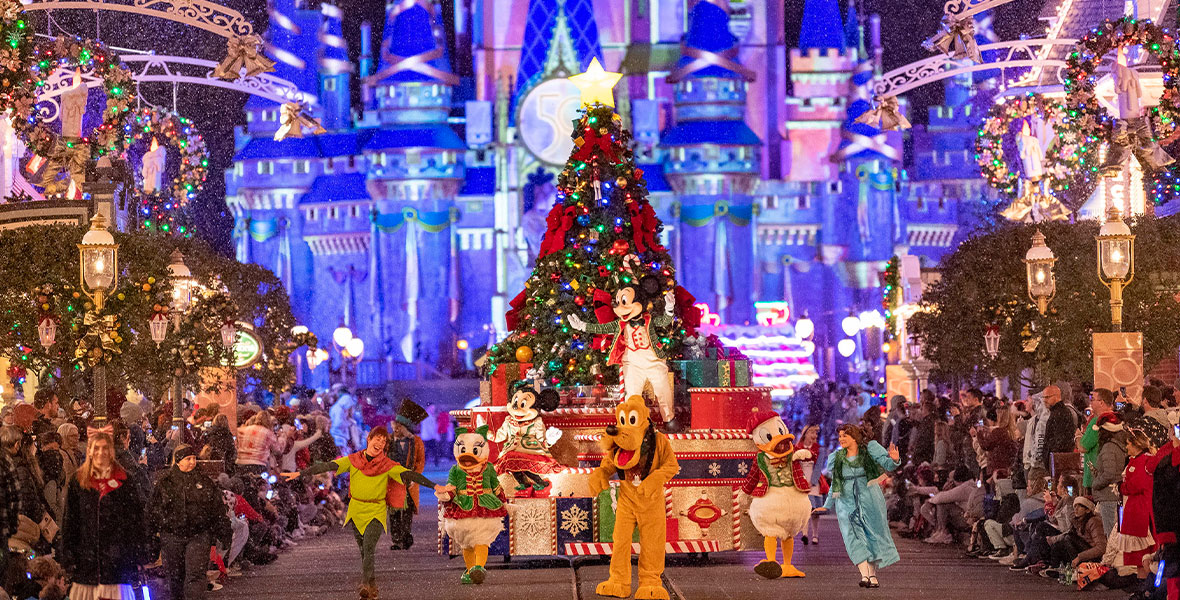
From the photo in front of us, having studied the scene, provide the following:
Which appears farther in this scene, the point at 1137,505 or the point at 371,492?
the point at 371,492

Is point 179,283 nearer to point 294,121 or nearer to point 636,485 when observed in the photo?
point 294,121

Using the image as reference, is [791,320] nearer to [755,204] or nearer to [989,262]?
[755,204]

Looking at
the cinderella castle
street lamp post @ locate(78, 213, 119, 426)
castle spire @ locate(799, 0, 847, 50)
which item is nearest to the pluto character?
street lamp post @ locate(78, 213, 119, 426)

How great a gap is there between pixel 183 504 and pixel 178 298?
1088 cm

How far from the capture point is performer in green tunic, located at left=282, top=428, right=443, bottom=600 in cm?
1155

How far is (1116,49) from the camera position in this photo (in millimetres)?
16500

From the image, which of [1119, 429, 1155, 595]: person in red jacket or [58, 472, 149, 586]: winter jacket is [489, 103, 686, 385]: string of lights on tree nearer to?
[1119, 429, 1155, 595]: person in red jacket

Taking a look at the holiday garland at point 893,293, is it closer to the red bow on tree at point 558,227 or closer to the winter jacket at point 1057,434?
the red bow on tree at point 558,227

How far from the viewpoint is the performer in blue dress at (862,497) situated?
1225 centimetres

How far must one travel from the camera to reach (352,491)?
11586 millimetres

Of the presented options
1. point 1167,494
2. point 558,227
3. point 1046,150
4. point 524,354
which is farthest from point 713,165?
point 1167,494

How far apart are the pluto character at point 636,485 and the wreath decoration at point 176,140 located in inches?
976

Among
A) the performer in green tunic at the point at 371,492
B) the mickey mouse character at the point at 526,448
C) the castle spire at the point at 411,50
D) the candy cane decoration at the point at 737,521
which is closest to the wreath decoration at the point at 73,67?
the performer in green tunic at the point at 371,492

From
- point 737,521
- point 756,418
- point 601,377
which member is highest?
point 601,377
